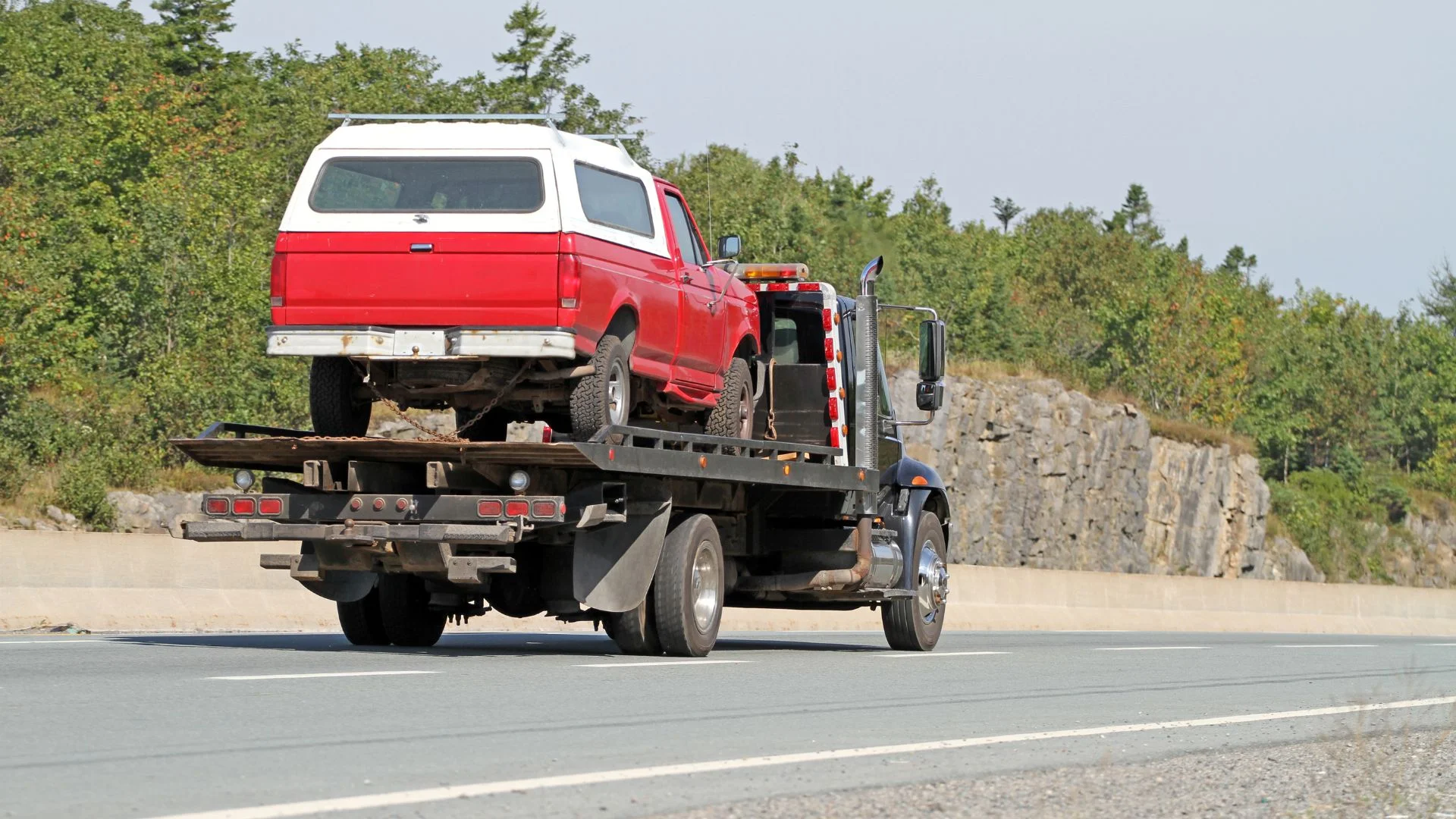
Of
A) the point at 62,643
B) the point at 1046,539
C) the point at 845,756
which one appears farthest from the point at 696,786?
the point at 1046,539

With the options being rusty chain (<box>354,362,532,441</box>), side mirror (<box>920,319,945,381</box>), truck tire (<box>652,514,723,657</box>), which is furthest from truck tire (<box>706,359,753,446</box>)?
rusty chain (<box>354,362,532,441</box>)

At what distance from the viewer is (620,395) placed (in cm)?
1234

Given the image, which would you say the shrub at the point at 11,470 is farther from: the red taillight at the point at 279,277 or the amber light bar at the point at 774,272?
the red taillight at the point at 279,277

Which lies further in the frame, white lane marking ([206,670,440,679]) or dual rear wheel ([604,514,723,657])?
dual rear wheel ([604,514,723,657])

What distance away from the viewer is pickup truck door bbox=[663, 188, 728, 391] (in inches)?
524

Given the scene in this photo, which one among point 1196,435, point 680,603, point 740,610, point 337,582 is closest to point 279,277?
point 337,582

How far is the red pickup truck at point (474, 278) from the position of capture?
1173cm

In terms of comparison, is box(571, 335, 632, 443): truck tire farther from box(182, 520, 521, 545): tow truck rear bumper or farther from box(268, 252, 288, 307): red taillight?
box(268, 252, 288, 307): red taillight

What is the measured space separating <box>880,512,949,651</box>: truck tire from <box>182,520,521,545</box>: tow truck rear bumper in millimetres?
5738

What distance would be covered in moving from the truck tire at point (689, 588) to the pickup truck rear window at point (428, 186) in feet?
8.76

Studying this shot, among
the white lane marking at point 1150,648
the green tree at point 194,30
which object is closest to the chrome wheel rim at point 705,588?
the white lane marking at point 1150,648

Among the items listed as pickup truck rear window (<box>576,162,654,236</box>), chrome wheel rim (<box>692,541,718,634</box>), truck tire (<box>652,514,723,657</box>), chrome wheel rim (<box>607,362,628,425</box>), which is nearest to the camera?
chrome wheel rim (<box>607,362,628,425</box>)

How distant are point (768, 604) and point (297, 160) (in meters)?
48.8

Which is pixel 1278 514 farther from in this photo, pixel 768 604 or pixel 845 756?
pixel 845 756
